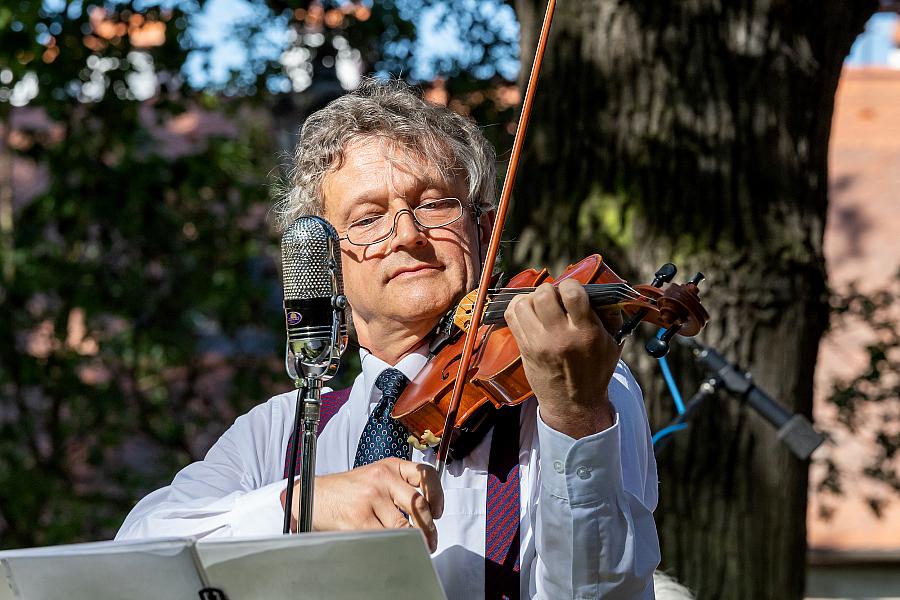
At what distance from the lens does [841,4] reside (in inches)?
131

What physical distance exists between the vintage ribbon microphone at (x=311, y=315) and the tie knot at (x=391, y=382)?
460 millimetres

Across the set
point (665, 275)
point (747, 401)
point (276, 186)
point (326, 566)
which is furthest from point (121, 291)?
point (326, 566)

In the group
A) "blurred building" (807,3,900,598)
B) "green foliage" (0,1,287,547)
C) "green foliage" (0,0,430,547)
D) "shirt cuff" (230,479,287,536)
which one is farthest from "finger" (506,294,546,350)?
"blurred building" (807,3,900,598)

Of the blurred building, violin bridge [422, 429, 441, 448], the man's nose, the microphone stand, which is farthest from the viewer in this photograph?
the blurred building

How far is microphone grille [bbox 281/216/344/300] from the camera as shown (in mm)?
1524

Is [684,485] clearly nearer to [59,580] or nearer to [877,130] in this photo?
[59,580]

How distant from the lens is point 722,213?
318 cm

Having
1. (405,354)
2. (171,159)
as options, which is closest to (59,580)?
(405,354)

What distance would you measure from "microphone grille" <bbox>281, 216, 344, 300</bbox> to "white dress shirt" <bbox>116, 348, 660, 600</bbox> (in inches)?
14.6

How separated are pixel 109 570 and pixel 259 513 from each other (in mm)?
367

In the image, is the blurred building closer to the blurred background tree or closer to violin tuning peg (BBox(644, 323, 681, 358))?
the blurred background tree

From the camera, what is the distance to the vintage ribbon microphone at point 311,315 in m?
1.52

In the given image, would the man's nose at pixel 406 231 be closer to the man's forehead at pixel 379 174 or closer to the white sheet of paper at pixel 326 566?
the man's forehead at pixel 379 174

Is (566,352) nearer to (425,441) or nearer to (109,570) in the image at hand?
(425,441)
